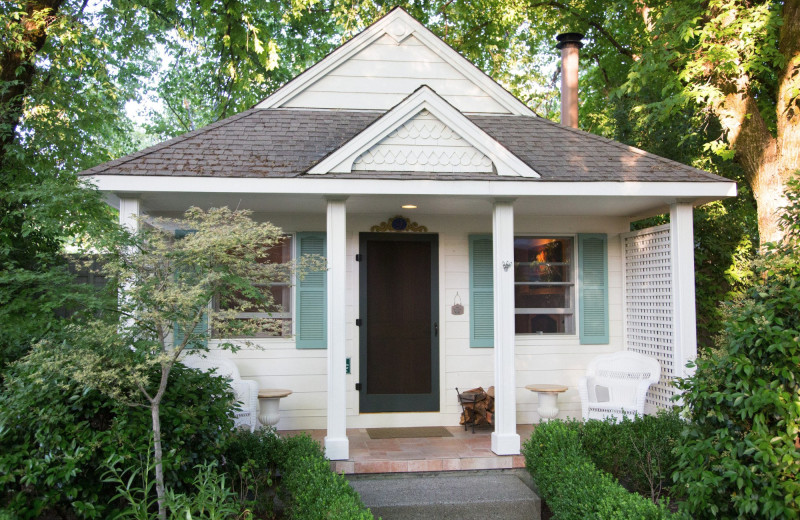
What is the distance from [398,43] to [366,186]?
2.65 meters

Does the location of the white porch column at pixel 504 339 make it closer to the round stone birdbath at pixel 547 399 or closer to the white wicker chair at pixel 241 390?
the round stone birdbath at pixel 547 399

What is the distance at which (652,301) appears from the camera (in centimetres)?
738

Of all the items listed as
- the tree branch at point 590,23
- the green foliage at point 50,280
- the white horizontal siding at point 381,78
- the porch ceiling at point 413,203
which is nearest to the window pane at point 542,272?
the porch ceiling at point 413,203

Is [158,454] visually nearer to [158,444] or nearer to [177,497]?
[158,444]

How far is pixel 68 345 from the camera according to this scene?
14.3 feet

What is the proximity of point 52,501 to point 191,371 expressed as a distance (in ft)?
4.52

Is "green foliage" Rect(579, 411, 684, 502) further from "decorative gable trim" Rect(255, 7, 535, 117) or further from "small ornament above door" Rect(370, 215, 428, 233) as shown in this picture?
"decorative gable trim" Rect(255, 7, 535, 117)

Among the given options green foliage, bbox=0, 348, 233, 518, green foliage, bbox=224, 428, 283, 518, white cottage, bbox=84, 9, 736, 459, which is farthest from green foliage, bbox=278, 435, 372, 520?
white cottage, bbox=84, 9, 736, 459

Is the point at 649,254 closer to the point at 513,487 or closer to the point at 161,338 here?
the point at 513,487

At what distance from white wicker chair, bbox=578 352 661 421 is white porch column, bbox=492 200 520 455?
3.45ft

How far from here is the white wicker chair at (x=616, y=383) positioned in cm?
675

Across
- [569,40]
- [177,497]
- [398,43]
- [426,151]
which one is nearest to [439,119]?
[426,151]

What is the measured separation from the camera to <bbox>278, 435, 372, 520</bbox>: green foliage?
13.6ft

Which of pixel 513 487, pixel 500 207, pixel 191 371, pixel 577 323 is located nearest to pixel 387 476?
pixel 513 487
